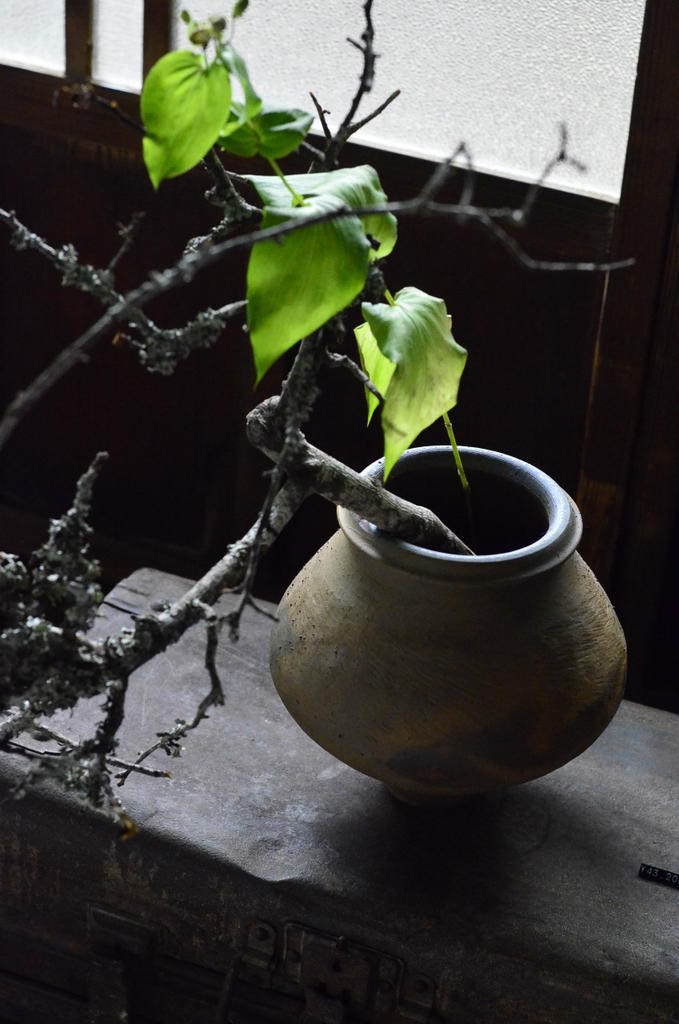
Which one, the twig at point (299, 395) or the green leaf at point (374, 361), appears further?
the green leaf at point (374, 361)

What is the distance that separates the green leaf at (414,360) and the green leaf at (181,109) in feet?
0.63

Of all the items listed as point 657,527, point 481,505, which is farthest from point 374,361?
point 657,527

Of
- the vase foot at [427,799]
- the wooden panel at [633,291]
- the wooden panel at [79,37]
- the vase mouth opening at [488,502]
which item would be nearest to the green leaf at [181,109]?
the vase mouth opening at [488,502]

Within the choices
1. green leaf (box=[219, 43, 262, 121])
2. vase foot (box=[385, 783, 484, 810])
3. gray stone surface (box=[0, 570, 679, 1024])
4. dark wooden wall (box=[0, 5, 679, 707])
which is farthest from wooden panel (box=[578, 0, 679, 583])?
green leaf (box=[219, 43, 262, 121])

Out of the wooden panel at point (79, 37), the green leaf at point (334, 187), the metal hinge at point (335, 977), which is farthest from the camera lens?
the wooden panel at point (79, 37)

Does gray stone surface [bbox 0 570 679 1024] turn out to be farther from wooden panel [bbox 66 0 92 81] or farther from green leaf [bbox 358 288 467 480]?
wooden panel [bbox 66 0 92 81]

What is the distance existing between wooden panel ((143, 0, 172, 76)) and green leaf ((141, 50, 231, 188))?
2.73 ft

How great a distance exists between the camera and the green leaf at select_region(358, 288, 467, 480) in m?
0.93

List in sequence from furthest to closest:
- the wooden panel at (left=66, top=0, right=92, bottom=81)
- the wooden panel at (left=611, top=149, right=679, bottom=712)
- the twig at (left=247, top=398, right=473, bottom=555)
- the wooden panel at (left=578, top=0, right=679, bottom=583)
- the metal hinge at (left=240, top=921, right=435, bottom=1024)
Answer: the wooden panel at (left=66, top=0, right=92, bottom=81)
the wooden panel at (left=611, top=149, right=679, bottom=712)
the wooden panel at (left=578, top=0, right=679, bottom=583)
the metal hinge at (left=240, top=921, right=435, bottom=1024)
the twig at (left=247, top=398, right=473, bottom=555)

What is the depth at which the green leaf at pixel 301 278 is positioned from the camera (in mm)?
844

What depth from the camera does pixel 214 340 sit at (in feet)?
3.03

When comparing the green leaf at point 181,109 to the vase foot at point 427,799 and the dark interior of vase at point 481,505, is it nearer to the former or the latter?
the dark interior of vase at point 481,505

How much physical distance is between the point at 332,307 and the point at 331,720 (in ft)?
1.28

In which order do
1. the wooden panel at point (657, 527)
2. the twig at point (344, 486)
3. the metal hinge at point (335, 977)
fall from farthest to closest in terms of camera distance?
the wooden panel at point (657, 527) → the metal hinge at point (335, 977) → the twig at point (344, 486)
